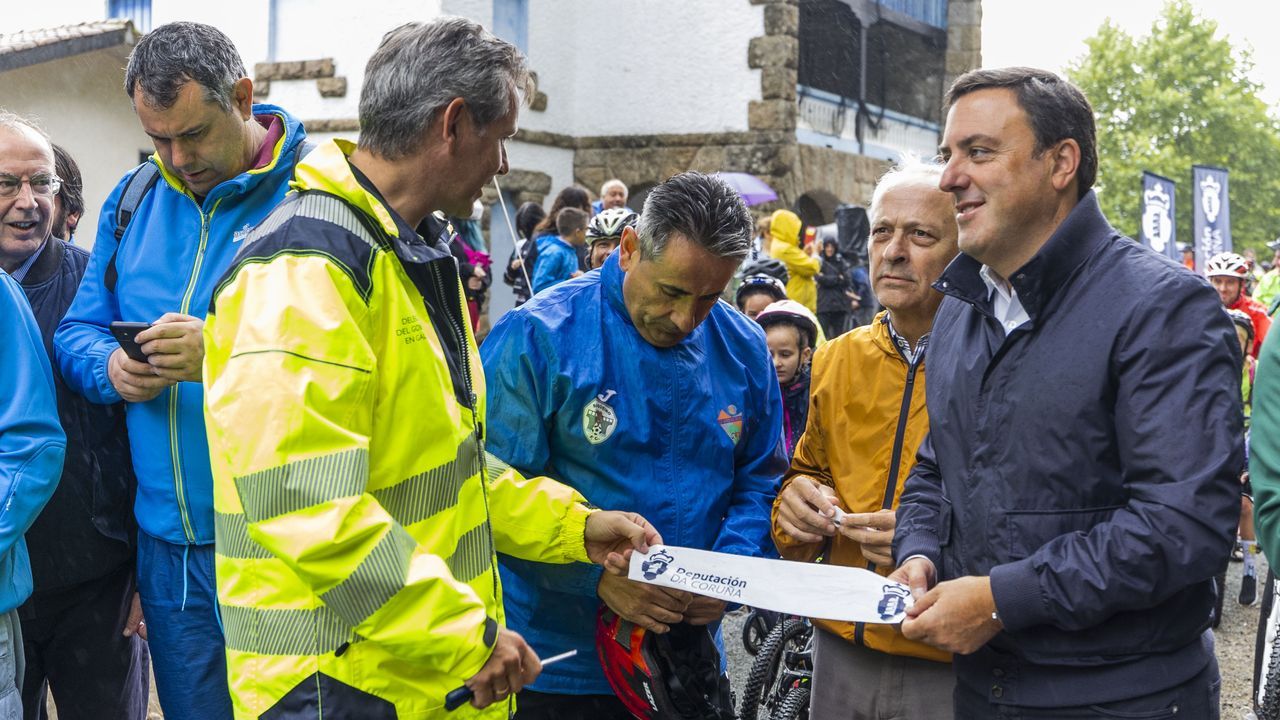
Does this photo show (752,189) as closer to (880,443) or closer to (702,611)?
(880,443)

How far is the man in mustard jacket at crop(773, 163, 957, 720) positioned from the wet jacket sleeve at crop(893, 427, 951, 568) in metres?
0.24

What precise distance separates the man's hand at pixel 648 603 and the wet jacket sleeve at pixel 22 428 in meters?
1.37

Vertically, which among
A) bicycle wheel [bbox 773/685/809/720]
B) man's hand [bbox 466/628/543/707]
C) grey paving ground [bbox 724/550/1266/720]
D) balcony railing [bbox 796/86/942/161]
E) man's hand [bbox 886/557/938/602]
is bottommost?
grey paving ground [bbox 724/550/1266/720]

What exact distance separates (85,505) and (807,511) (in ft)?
6.44

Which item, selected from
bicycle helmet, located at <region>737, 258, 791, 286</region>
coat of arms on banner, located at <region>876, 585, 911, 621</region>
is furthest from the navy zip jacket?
bicycle helmet, located at <region>737, 258, 791, 286</region>

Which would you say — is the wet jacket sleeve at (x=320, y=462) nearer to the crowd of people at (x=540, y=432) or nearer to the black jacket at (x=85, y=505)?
the crowd of people at (x=540, y=432)

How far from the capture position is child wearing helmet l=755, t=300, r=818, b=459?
6.29 meters

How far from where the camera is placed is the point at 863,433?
129 inches

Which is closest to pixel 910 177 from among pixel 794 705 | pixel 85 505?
pixel 85 505

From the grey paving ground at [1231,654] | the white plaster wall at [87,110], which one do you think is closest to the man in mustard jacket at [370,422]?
the grey paving ground at [1231,654]

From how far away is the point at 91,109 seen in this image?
48.8 feet

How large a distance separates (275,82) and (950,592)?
1445 cm

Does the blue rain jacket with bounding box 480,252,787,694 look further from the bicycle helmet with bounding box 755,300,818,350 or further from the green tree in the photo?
the green tree

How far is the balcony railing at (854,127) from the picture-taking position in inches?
708
